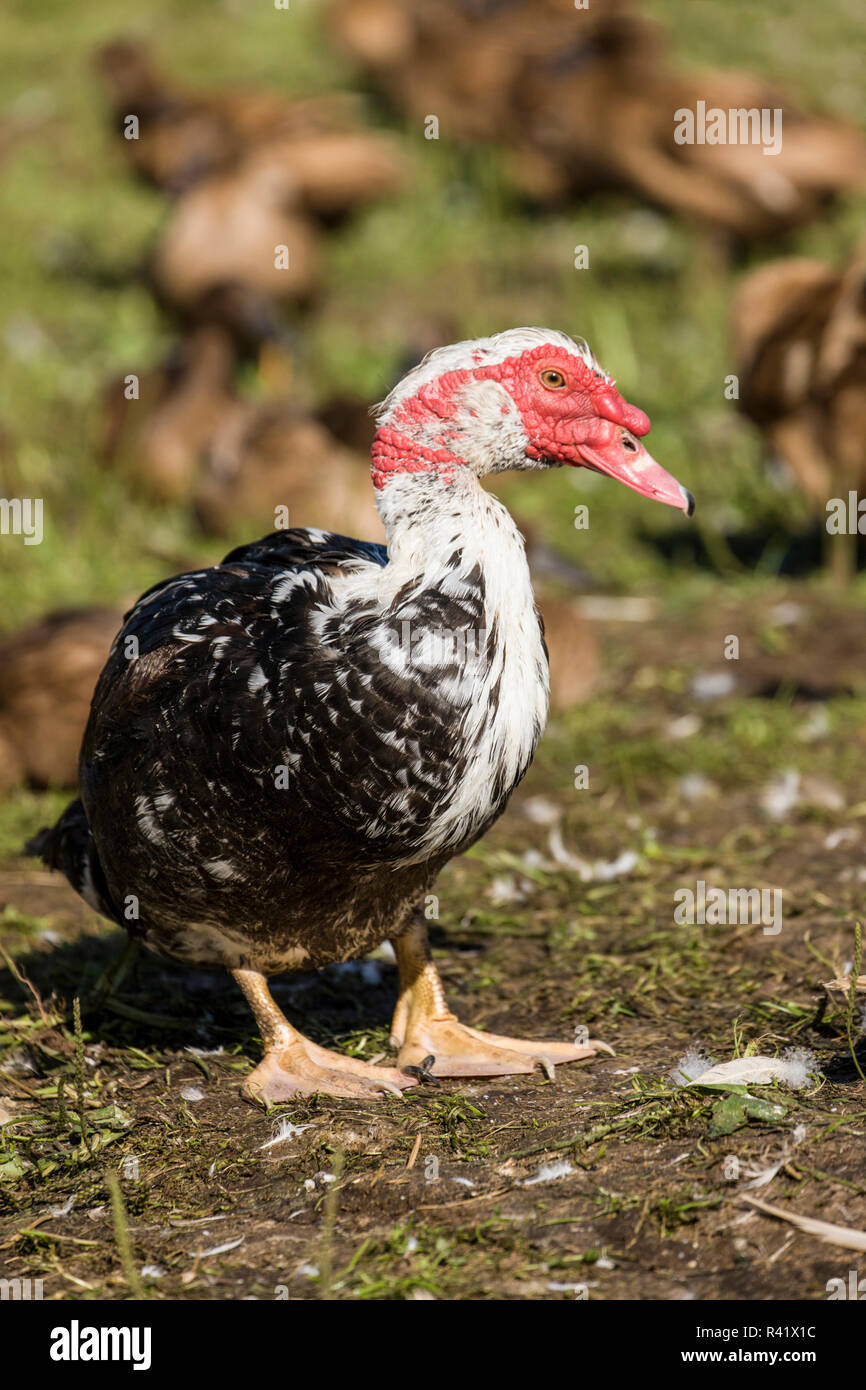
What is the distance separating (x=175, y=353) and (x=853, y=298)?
3898mm

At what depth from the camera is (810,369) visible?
21.2ft

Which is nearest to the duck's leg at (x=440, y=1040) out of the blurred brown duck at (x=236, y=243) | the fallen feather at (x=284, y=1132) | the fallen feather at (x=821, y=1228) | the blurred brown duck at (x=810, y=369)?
the fallen feather at (x=284, y=1132)

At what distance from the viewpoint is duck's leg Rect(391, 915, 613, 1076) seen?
3.50 metres

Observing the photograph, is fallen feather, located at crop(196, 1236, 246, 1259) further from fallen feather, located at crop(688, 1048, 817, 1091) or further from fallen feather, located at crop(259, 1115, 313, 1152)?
fallen feather, located at crop(688, 1048, 817, 1091)

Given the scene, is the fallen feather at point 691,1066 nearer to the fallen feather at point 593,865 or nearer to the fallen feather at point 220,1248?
the fallen feather at point 220,1248

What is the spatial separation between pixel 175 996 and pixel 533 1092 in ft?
3.97

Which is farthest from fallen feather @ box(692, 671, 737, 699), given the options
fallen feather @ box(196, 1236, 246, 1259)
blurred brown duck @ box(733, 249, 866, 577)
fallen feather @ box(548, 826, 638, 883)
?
fallen feather @ box(196, 1236, 246, 1259)

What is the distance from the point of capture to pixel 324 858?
3.16 m

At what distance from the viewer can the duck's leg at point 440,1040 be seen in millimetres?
3502

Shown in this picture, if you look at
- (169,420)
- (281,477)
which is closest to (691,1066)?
(281,477)

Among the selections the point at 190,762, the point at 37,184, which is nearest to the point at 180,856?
the point at 190,762

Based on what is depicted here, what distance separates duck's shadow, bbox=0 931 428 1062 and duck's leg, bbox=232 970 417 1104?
0.90 feet

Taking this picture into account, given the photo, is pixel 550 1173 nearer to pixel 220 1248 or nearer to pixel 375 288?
pixel 220 1248
